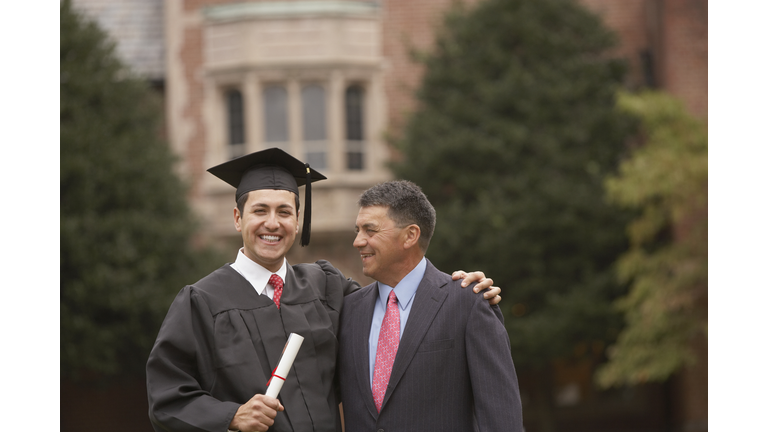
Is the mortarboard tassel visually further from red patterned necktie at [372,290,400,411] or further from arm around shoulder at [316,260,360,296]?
red patterned necktie at [372,290,400,411]

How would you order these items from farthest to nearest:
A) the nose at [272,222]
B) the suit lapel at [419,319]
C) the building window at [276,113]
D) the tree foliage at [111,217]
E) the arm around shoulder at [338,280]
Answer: the building window at [276,113] → the tree foliage at [111,217] → the arm around shoulder at [338,280] → the nose at [272,222] → the suit lapel at [419,319]

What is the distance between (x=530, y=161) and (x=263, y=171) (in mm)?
8879

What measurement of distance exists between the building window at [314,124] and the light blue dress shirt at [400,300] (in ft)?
34.7

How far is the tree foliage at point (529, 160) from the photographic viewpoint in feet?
38.6

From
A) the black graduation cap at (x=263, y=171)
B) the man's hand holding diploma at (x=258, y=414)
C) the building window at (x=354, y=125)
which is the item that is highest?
the building window at (x=354, y=125)

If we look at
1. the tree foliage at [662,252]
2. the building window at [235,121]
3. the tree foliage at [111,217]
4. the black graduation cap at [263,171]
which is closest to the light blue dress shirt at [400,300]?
the black graduation cap at [263,171]

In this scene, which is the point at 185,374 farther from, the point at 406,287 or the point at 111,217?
the point at 111,217

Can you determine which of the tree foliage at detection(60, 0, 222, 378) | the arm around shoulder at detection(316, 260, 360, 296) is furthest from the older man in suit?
the tree foliage at detection(60, 0, 222, 378)

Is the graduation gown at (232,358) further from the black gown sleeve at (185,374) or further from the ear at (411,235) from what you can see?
the ear at (411,235)

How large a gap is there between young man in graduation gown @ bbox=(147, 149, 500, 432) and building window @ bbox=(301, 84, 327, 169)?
10.3 meters

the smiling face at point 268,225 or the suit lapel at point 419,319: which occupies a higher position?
the smiling face at point 268,225

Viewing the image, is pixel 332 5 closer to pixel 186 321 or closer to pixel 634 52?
pixel 634 52

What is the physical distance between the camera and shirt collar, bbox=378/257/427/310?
3477 mm

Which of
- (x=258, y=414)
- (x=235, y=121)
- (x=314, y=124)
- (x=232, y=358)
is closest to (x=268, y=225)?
(x=232, y=358)
